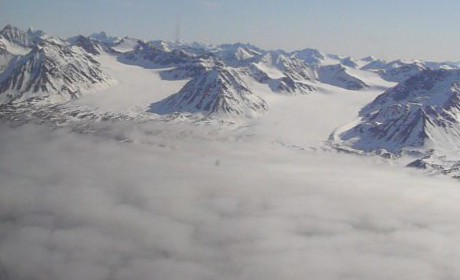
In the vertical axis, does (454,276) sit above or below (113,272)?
above

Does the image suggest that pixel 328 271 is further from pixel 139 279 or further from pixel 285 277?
pixel 139 279

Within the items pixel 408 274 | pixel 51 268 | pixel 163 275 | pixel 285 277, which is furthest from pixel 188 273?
pixel 408 274

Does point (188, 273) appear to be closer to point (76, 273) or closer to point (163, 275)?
point (163, 275)

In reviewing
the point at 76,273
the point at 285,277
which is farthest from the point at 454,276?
the point at 76,273

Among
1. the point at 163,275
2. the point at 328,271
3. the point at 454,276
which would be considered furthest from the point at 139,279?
the point at 454,276

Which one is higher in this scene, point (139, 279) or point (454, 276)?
point (454, 276)

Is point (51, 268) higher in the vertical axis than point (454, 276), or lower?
lower

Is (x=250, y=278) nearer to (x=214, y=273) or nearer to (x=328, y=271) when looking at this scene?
(x=214, y=273)
